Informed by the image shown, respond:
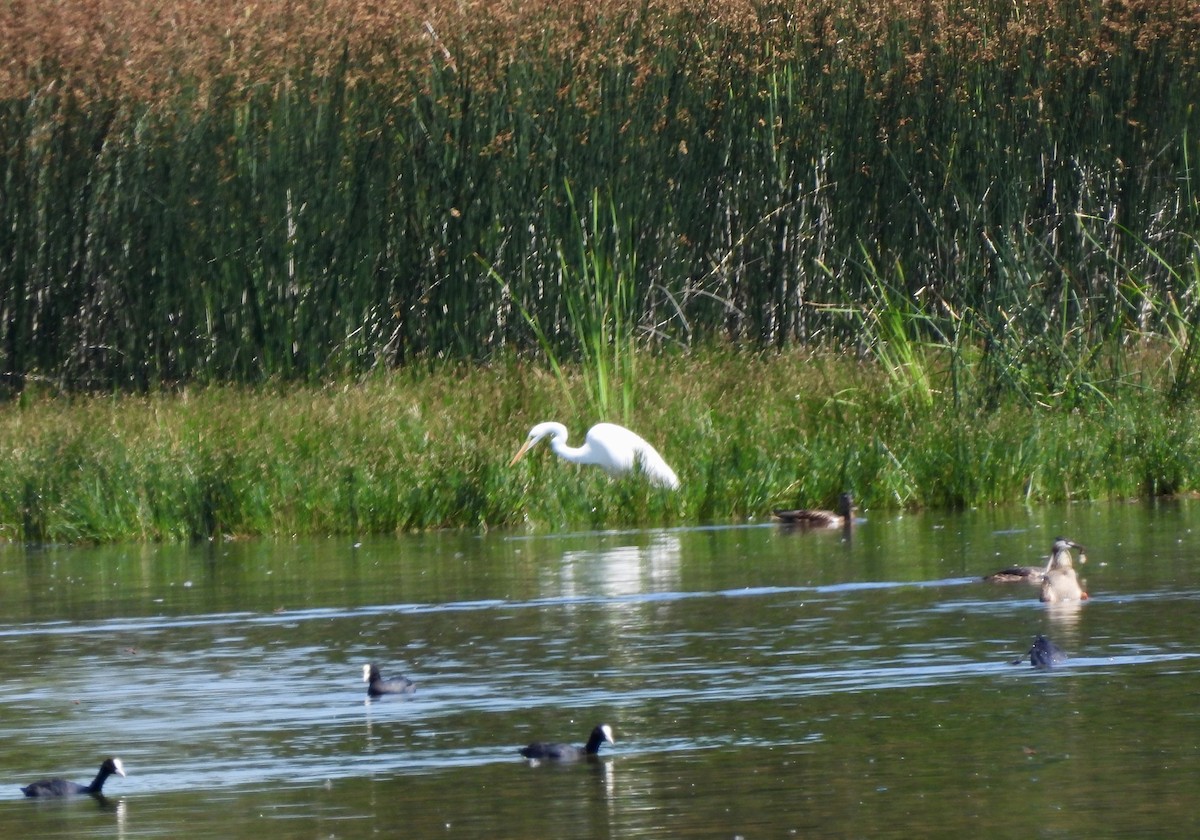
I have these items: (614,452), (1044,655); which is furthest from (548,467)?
(1044,655)

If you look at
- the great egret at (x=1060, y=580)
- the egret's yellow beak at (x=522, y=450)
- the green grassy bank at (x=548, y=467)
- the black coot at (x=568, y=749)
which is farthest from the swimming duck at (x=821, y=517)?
the black coot at (x=568, y=749)

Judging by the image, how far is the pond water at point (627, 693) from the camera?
630cm

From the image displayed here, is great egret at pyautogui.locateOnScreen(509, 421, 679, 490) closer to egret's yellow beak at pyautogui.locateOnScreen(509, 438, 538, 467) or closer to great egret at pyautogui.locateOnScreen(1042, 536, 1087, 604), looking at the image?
egret's yellow beak at pyautogui.locateOnScreen(509, 438, 538, 467)

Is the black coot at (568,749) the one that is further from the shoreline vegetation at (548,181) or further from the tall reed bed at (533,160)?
the tall reed bed at (533,160)

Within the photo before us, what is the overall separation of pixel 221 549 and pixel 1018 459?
16.2 ft

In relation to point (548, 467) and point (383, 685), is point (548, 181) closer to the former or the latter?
point (548, 467)

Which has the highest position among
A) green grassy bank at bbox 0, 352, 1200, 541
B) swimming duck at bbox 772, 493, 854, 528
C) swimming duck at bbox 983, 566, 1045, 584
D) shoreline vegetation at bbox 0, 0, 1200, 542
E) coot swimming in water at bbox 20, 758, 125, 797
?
shoreline vegetation at bbox 0, 0, 1200, 542

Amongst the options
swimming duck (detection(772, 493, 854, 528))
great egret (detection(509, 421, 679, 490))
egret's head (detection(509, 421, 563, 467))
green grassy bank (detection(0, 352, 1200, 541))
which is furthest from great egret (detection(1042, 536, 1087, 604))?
egret's head (detection(509, 421, 563, 467))

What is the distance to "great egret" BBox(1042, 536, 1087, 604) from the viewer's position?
9.91 metres

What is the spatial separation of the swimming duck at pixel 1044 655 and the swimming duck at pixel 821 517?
18.6 ft

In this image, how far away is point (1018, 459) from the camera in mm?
15242

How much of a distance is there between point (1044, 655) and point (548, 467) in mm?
7675

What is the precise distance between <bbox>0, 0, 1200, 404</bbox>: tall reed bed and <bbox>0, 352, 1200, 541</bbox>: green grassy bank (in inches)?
111

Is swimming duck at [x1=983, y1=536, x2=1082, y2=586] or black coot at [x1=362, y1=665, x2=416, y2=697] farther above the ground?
swimming duck at [x1=983, y1=536, x2=1082, y2=586]
